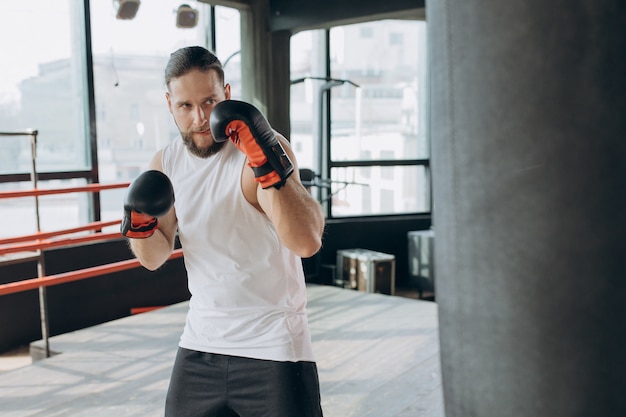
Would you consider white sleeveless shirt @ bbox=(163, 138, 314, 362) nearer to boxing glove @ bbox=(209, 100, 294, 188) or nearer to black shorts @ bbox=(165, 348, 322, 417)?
black shorts @ bbox=(165, 348, 322, 417)

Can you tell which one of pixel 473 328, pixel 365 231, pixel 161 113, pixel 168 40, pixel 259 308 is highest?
pixel 168 40

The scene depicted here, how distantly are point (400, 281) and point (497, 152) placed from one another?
586cm

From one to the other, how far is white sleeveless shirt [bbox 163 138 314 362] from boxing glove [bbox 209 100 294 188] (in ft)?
0.46

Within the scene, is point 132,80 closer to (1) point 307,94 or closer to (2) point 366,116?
(1) point 307,94

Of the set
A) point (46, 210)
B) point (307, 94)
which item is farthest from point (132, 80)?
point (307, 94)

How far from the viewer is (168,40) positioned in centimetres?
531

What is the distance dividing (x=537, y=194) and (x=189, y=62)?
1.05 metres

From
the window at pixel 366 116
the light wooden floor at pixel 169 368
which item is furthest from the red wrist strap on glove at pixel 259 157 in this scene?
the window at pixel 366 116

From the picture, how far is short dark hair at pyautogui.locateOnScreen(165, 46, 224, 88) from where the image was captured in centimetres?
146

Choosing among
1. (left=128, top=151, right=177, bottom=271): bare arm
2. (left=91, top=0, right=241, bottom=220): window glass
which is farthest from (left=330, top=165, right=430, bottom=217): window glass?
(left=128, top=151, right=177, bottom=271): bare arm

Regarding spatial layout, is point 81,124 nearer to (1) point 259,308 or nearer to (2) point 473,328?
(1) point 259,308

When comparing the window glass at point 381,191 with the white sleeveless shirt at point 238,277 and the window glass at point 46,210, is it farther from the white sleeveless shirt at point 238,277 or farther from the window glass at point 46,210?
the white sleeveless shirt at point 238,277

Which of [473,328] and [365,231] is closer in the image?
[473,328]

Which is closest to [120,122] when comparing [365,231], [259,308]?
[365,231]
